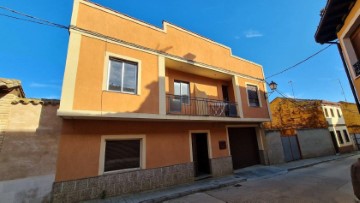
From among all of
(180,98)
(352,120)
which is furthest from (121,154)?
(352,120)

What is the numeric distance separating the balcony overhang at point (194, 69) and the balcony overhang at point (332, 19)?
5228 mm

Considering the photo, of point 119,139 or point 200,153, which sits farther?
point 200,153

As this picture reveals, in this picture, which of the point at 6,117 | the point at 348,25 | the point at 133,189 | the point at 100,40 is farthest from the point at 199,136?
the point at 6,117

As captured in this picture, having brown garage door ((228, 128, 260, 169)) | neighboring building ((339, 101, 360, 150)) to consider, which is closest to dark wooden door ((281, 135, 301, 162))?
brown garage door ((228, 128, 260, 169))

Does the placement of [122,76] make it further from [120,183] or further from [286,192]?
[286,192]

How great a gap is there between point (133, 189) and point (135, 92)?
13.8 feet

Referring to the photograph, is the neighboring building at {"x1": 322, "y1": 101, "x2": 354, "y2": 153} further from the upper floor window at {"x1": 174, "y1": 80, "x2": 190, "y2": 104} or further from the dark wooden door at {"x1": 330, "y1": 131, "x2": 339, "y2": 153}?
the upper floor window at {"x1": 174, "y1": 80, "x2": 190, "y2": 104}

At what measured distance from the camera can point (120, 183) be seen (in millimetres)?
7004

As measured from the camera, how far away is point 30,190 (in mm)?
5754

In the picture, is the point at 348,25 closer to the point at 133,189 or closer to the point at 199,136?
the point at 199,136

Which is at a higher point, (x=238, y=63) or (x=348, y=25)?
(x=238, y=63)

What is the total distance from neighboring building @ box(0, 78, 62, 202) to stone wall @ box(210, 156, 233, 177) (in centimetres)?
763

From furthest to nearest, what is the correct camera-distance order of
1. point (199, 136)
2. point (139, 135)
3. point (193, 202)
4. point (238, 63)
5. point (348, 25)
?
point (238, 63) < point (199, 136) < point (139, 135) < point (193, 202) < point (348, 25)

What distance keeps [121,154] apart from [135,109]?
2.14m
